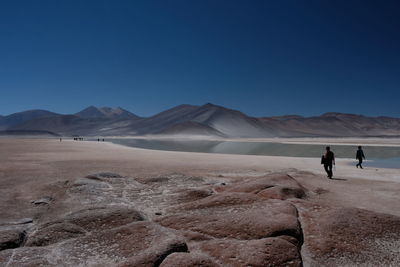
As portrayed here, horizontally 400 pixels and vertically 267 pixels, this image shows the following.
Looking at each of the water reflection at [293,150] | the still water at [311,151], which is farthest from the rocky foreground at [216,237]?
the water reflection at [293,150]

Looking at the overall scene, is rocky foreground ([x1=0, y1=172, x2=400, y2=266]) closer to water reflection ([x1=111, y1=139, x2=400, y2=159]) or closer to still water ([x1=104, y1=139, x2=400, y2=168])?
still water ([x1=104, y1=139, x2=400, y2=168])

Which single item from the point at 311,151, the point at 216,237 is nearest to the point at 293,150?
the point at 311,151

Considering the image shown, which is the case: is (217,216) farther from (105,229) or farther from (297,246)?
(105,229)

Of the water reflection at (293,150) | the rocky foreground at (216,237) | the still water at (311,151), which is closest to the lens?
the rocky foreground at (216,237)

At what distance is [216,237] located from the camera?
4.55 meters

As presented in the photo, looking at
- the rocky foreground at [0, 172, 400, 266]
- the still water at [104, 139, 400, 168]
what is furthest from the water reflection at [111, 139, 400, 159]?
the rocky foreground at [0, 172, 400, 266]

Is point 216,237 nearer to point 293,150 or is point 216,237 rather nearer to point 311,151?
point 311,151

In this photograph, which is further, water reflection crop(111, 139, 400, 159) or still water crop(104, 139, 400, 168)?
water reflection crop(111, 139, 400, 159)

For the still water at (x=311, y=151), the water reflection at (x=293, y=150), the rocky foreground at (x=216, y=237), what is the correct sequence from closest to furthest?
the rocky foreground at (x=216, y=237) < the still water at (x=311, y=151) < the water reflection at (x=293, y=150)

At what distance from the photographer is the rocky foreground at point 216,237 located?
3828 millimetres

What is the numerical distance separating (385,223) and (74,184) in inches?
348

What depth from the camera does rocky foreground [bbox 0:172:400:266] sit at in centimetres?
383

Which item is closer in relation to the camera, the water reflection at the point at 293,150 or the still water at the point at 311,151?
the still water at the point at 311,151

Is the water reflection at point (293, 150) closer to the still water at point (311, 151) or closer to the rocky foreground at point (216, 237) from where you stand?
the still water at point (311, 151)
